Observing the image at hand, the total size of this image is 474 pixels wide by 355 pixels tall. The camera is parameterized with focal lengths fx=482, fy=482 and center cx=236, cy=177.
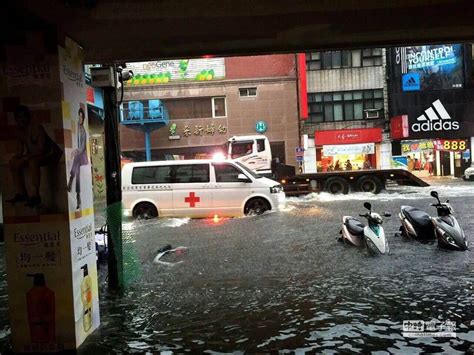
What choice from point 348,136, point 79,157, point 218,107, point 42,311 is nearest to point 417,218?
point 79,157

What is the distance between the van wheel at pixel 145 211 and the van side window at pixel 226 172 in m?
2.24

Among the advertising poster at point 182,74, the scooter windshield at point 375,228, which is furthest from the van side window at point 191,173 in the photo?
the advertising poster at point 182,74

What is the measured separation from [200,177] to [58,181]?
10.3 metres

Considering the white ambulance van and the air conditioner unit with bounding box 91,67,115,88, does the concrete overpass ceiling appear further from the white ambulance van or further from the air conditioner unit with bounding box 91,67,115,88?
the white ambulance van

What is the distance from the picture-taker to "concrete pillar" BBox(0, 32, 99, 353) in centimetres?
439

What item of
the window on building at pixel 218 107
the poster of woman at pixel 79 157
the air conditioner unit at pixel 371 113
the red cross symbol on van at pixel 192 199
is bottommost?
the red cross symbol on van at pixel 192 199

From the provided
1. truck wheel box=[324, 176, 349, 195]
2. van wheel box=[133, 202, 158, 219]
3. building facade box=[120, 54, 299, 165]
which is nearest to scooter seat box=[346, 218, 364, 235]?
van wheel box=[133, 202, 158, 219]

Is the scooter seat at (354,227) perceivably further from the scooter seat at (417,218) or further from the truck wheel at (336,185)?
the truck wheel at (336,185)

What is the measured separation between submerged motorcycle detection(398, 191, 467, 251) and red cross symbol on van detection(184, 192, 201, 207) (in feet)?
21.5

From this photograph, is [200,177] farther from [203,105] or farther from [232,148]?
[203,105]

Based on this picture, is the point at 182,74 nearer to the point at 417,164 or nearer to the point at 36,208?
the point at 417,164

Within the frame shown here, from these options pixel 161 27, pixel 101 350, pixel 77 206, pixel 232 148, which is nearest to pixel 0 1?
pixel 161 27

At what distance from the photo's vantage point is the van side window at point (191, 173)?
580 inches

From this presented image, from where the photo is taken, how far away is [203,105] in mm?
33031
